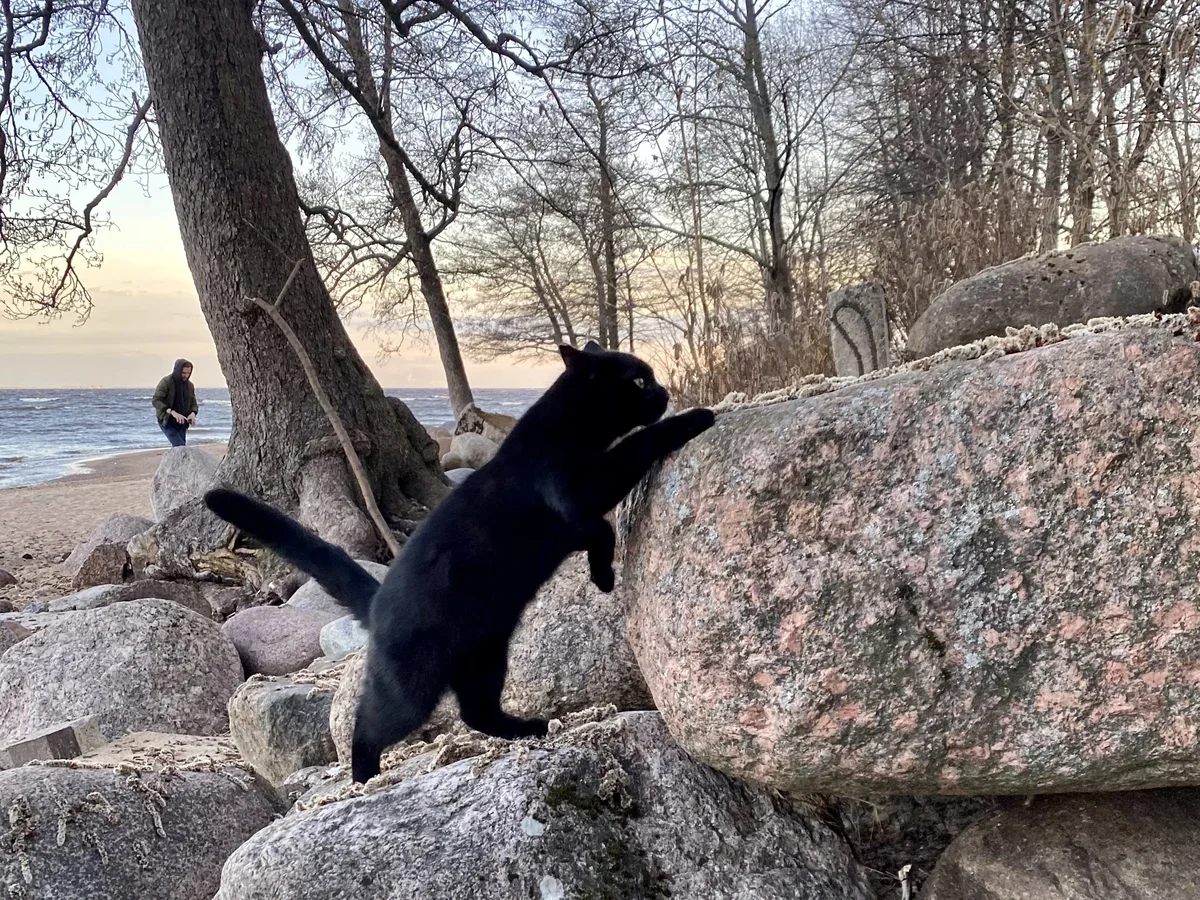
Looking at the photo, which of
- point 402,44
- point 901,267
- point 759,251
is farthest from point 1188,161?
point 759,251

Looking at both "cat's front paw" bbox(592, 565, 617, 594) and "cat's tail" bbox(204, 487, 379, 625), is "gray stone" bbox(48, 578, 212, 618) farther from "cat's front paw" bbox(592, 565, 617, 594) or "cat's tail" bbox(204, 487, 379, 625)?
"cat's front paw" bbox(592, 565, 617, 594)

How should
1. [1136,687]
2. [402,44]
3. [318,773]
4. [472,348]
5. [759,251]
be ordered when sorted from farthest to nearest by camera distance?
[472,348] < [759,251] < [402,44] < [318,773] < [1136,687]

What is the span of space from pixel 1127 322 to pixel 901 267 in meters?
6.15

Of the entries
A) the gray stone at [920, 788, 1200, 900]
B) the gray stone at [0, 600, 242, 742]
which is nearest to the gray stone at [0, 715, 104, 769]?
the gray stone at [0, 600, 242, 742]

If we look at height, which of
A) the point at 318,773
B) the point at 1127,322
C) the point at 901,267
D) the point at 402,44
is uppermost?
the point at 402,44

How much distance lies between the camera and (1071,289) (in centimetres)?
641

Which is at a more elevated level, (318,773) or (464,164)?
(464,164)

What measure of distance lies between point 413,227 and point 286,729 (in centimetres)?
1035

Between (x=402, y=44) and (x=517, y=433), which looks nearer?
(x=517, y=433)

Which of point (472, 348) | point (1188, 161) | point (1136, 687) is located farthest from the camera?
point (472, 348)

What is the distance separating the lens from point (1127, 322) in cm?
207

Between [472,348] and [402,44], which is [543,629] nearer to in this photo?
[402,44]

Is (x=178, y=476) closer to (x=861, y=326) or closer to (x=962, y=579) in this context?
(x=861, y=326)

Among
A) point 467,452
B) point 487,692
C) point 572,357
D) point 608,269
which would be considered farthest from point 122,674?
point 608,269
